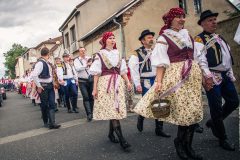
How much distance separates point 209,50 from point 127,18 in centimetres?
1409

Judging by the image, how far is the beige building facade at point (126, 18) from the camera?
734 inches

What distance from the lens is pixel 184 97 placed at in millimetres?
4148

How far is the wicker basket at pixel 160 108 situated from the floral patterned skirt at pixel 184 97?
0.15 meters

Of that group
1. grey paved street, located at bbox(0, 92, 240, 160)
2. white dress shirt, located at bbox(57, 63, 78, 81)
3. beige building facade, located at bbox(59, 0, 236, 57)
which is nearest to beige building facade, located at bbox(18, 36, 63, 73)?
beige building facade, located at bbox(59, 0, 236, 57)

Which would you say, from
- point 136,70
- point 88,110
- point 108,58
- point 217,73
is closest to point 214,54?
point 217,73

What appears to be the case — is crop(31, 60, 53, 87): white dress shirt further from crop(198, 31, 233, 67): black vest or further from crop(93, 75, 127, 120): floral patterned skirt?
crop(198, 31, 233, 67): black vest

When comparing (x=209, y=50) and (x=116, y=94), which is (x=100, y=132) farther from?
(x=209, y=50)

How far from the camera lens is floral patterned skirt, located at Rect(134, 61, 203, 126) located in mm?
4121

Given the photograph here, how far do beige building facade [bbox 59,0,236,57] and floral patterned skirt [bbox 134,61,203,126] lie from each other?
45.3 ft

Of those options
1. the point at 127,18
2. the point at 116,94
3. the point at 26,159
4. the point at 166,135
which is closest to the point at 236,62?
the point at 166,135

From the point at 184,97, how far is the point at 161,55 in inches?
24.2

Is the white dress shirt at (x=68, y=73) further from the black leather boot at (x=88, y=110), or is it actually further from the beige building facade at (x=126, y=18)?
the beige building facade at (x=126, y=18)

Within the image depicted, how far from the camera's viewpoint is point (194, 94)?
4180mm

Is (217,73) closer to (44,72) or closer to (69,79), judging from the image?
(44,72)
